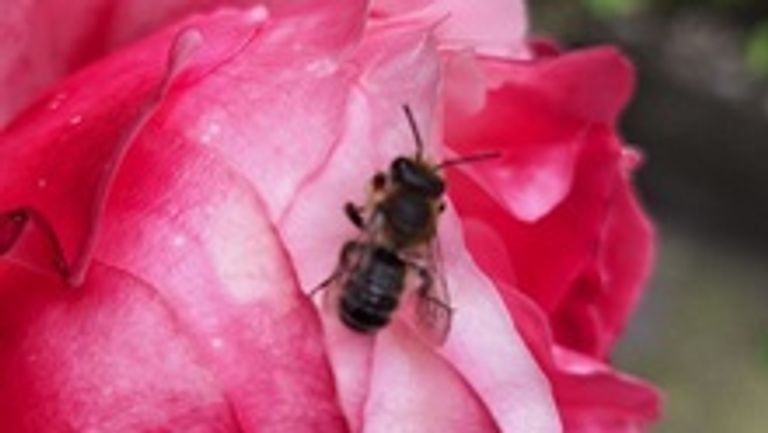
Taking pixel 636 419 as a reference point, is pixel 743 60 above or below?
below

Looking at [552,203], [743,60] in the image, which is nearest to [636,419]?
[552,203]

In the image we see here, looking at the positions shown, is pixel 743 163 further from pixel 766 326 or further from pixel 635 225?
pixel 635 225

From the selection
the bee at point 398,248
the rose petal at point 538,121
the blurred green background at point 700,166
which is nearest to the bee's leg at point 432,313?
the bee at point 398,248

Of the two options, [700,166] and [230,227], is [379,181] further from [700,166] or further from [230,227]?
[700,166]

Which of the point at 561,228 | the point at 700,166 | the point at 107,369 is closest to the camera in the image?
the point at 107,369

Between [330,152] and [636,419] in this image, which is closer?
[330,152]

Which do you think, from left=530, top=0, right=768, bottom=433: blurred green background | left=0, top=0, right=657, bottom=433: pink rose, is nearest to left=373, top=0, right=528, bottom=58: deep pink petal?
left=0, top=0, right=657, bottom=433: pink rose

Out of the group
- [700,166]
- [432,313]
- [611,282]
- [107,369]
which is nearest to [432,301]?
[432,313]
